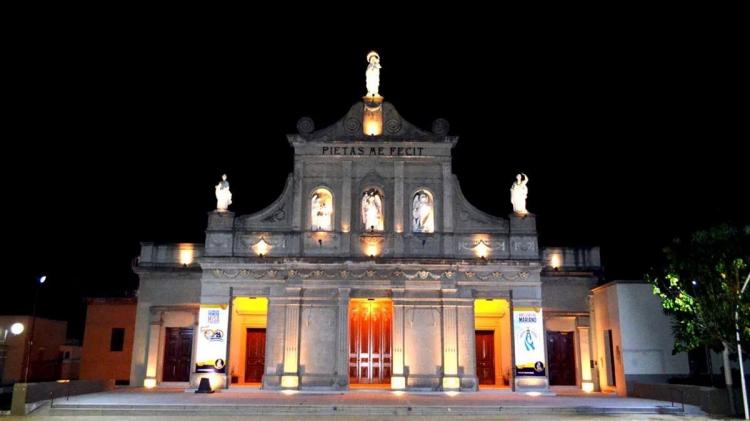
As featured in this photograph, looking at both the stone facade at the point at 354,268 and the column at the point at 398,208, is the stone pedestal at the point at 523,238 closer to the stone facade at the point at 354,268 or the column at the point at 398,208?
the stone facade at the point at 354,268

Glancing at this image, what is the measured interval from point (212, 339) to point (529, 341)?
43.3 feet

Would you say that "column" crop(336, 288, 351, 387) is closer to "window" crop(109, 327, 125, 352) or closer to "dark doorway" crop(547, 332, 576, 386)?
"dark doorway" crop(547, 332, 576, 386)

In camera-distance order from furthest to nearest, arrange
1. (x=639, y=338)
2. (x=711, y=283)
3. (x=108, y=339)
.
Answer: (x=108, y=339)
(x=639, y=338)
(x=711, y=283)

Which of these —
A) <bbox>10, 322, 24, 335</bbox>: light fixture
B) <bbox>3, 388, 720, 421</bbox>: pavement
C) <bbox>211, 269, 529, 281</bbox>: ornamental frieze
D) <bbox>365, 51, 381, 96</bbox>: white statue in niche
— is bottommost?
<bbox>3, 388, 720, 421</bbox>: pavement

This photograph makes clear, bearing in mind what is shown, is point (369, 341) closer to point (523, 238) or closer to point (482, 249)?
point (482, 249)

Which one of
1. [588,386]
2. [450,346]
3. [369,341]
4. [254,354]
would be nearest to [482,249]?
[450,346]

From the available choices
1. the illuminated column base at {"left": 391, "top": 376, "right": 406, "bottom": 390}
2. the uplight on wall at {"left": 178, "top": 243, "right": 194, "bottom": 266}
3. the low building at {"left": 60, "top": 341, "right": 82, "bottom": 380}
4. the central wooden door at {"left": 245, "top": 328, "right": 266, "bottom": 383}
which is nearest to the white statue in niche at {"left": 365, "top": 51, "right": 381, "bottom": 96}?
the uplight on wall at {"left": 178, "top": 243, "right": 194, "bottom": 266}

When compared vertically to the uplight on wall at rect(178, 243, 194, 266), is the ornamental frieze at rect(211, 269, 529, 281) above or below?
below

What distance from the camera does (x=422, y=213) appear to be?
1077 inches

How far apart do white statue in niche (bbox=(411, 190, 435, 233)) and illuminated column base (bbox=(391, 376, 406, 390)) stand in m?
6.34

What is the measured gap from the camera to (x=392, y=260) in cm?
2584

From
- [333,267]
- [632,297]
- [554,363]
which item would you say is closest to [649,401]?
[632,297]

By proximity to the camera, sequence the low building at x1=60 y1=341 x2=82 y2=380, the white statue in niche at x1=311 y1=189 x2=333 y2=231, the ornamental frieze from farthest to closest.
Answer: the low building at x1=60 y1=341 x2=82 y2=380, the white statue in niche at x1=311 y1=189 x2=333 y2=231, the ornamental frieze

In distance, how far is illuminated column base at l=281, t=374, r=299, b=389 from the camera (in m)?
25.0
